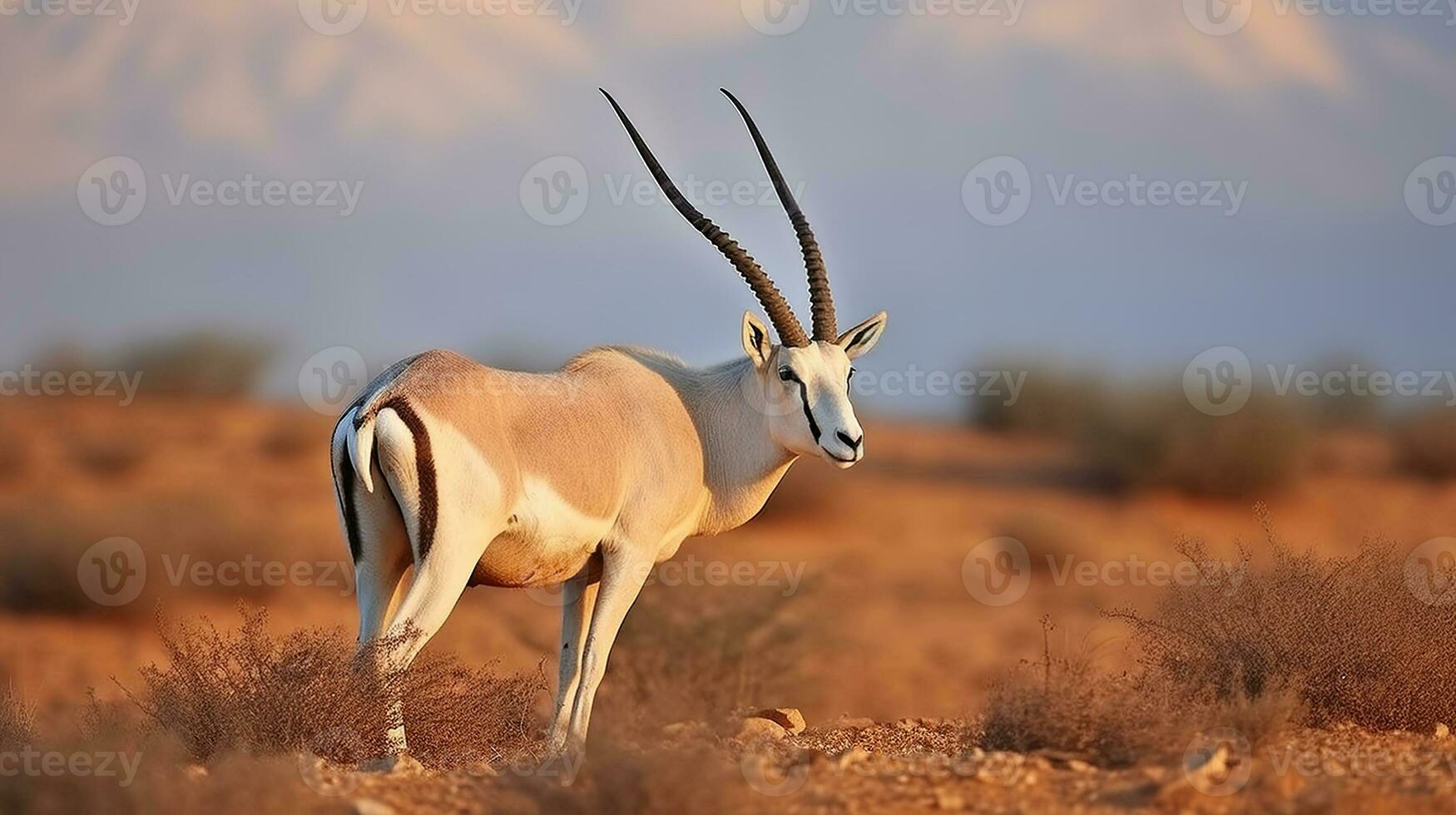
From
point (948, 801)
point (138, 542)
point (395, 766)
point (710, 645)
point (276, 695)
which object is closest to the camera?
point (948, 801)

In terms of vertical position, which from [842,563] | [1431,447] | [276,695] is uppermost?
[1431,447]

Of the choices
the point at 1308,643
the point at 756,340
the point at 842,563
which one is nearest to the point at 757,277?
the point at 756,340

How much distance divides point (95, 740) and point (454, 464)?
2089 mm

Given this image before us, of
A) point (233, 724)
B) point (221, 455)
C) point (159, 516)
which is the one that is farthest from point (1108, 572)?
point (233, 724)

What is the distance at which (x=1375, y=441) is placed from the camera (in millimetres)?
43875

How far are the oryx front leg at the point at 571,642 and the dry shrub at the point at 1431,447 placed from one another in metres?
32.1

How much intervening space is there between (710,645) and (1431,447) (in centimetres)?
2556

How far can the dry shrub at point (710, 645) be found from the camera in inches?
681

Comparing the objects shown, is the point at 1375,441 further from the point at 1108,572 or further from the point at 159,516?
the point at 159,516

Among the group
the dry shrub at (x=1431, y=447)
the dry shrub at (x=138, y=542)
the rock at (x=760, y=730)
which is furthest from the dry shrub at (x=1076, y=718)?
the dry shrub at (x=1431, y=447)

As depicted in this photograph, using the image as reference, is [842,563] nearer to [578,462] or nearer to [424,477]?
[578,462]

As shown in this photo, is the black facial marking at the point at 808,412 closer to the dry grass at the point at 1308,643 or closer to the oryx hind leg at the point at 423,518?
the dry grass at the point at 1308,643

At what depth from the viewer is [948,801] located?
Answer: 626 cm

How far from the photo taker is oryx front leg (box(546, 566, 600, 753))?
8.55 meters
